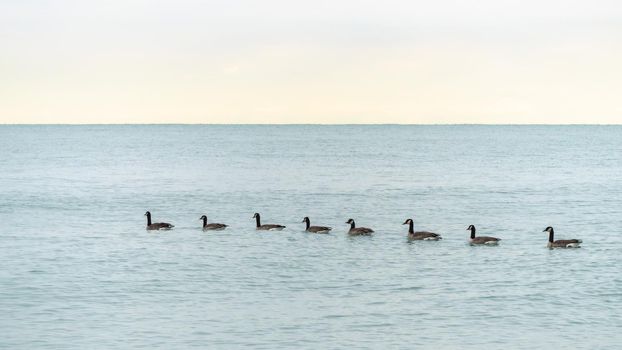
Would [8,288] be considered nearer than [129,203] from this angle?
Yes

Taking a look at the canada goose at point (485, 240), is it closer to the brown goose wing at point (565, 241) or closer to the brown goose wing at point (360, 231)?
the brown goose wing at point (565, 241)

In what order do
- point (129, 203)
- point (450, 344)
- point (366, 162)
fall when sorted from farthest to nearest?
point (366, 162) → point (129, 203) → point (450, 344)

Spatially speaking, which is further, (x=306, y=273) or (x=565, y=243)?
(x=565, y=243)

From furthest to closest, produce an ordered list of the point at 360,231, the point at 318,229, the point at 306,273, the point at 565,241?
1. the point at 318,229
2. the point at 360,231
3. the point at 565,241
4. the point at 306,273


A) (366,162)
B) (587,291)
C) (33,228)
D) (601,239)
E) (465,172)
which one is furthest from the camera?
(366,162)

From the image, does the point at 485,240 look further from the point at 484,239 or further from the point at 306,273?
the point at 306,273

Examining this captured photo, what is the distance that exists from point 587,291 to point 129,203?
126 feet

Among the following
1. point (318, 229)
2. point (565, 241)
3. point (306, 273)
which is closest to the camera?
point (306, 273)

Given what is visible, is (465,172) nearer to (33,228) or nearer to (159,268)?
(33,228)

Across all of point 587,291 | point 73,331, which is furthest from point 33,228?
point 587,291

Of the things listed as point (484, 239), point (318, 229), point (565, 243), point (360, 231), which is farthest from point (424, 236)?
point (565, 243)

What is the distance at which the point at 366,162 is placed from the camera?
12256 cm

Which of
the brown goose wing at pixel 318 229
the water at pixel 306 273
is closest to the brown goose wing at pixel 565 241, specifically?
the water at pixel 306 273

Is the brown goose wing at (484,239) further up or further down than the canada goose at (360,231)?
further down
